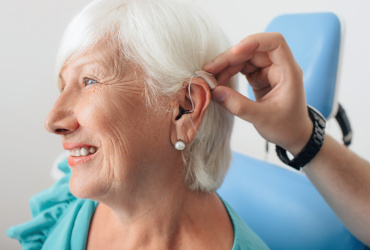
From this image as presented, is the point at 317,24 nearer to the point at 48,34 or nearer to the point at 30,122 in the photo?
the point at 48,34

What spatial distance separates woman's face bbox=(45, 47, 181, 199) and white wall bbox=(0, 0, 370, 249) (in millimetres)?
1126

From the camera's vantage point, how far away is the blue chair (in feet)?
3.49

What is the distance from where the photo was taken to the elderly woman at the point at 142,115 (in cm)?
72

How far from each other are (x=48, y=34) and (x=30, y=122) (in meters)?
0.52

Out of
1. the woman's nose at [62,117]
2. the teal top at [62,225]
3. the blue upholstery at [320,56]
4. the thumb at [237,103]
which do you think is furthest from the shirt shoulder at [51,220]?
the blue upholstery at [320,56]

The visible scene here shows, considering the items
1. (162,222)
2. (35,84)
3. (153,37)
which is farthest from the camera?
(35,84)

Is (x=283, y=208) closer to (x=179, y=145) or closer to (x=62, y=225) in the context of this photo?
(x=179, y=145)

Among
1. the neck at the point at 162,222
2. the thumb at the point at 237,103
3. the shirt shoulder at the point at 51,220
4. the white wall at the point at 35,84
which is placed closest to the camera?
the thumb at the point at 237,103

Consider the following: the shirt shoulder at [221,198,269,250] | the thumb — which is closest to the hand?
the thumb

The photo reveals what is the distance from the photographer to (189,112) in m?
0.77

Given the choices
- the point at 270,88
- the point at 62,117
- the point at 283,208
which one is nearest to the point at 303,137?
the point at 270,88

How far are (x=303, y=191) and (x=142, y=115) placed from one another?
0.74 m

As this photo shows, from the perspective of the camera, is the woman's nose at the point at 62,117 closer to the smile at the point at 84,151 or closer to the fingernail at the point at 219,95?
the smile at the point at 84,151

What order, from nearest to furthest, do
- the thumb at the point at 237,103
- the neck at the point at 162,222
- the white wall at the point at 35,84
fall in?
the thumb at the point at 237,103
the neck at the point at 162,222
the white wall at the point at 35,84
